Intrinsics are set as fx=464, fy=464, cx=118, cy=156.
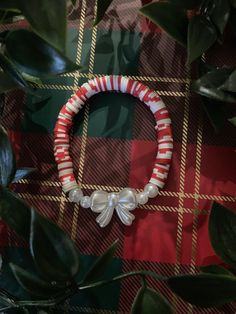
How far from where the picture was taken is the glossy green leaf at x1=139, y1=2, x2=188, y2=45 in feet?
2.28

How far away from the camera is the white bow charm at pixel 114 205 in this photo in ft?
2.69

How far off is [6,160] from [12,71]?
0.42ft

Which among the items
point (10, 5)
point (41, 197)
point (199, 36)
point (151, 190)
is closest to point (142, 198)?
point (151, 190)

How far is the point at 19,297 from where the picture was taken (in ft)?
2.65

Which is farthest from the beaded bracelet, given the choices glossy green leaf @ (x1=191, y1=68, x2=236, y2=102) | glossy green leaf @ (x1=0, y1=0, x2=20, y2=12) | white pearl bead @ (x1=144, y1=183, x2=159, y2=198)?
glossy green leaf @ (x1=0, y1=0, x2=20, y2=12)

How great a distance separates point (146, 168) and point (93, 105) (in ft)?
0.53

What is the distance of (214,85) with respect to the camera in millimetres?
769

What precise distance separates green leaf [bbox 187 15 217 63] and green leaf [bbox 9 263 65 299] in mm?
389

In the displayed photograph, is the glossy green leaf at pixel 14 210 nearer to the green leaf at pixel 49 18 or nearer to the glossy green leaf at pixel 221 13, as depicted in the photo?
the green leaf at pixel 49 18

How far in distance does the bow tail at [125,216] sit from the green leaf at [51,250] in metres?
0.21

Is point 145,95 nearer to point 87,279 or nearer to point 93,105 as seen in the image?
point 93,105

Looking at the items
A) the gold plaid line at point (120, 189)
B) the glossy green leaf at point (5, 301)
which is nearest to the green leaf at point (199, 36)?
the gold plaid line at point (120, 189)

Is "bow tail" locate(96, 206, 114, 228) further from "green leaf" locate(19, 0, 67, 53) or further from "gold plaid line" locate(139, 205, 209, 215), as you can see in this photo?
"green leaf" locate(19, 0, 67, 53)

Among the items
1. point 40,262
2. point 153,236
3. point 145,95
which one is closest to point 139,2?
point 145,95
